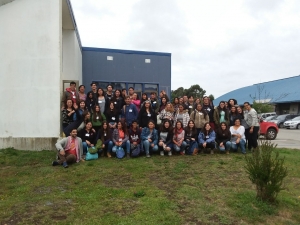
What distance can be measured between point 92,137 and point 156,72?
37.7 feet

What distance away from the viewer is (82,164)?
7152 mm

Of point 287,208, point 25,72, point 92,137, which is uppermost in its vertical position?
point 25,72

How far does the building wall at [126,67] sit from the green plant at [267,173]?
549 inches

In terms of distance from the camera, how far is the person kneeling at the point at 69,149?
704 cm

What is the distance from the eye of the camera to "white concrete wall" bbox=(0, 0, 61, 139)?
8.60 m

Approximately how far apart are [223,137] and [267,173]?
4.25m

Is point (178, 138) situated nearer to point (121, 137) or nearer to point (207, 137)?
point (207, 137)

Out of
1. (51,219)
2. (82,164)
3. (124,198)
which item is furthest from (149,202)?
(82,164)

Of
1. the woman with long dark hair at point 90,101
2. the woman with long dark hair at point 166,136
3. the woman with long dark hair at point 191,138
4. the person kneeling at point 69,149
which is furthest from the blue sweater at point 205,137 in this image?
the person kneeling at point 69,149

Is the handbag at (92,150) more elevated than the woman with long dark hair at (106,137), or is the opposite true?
the woman with long dark hair at (106,137)

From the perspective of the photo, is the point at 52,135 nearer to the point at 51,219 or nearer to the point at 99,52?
the point at 51,219

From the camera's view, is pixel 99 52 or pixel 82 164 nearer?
pixel 82 164

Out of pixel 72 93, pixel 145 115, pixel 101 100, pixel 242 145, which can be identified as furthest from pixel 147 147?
pixel 242 145

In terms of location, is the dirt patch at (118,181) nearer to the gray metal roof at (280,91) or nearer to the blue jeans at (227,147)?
the blue jeans at (227,147)
